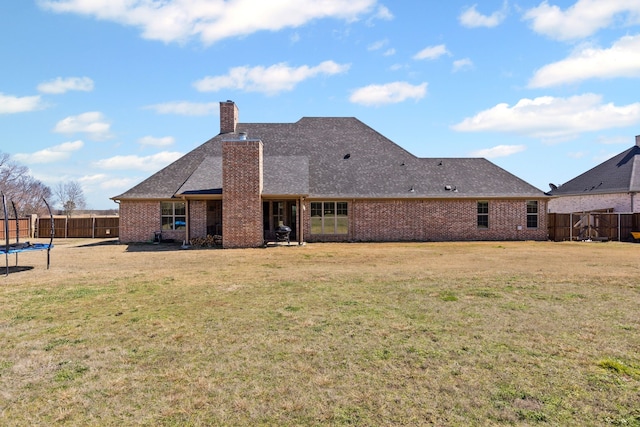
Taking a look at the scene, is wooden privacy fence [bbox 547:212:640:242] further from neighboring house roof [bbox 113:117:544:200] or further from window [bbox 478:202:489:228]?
window [bbox 478:202:489:228]

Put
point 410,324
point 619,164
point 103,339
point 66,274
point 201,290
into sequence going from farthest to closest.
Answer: point 619,164 → point 66,274 → point 201,290 → point 410,324 → point 103,339

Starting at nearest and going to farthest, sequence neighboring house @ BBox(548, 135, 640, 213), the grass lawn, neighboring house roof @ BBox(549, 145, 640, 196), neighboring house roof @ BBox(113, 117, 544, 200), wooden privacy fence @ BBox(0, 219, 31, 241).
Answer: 1. the grass lawn
2. wooden privacy fence @ BBox(0, 219, 31, 241)
3. neighboring house roof @ BBox(113, 117, 544, 200)
4. neighboring house @ BBox(548, 135, 640, 213)
5. neighboring house roof @ BBox(549, 145, 640, 196)

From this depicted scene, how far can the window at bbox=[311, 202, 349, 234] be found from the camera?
23.2 metres

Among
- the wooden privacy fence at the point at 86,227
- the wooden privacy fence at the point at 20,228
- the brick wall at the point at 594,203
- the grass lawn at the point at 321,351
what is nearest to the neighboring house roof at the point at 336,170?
the wooden privacy fence at the point at 20,228

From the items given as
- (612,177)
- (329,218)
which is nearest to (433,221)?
(329,218)

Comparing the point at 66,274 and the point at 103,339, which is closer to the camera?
the point at 103,339

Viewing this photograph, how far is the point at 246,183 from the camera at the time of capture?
19.2 m

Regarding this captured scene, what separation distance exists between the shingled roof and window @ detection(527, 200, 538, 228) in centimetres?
927

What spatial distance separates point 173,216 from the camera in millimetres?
22547

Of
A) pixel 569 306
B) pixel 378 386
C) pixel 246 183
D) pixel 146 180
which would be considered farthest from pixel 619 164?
pixel 378 386

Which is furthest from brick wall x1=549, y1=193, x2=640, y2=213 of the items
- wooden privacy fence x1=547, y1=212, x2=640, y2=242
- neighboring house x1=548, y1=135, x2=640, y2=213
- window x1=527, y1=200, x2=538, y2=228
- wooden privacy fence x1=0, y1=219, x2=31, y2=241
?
wooden privacy fence x1=0, y1=219, x2=31, y2=241

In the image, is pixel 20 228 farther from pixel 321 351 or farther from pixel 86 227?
pixel 321 351

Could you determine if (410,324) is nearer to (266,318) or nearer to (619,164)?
(266,318)

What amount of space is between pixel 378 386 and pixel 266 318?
113 inches
